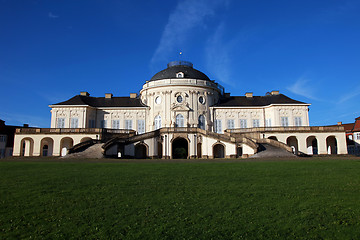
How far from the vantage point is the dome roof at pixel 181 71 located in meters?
52.4

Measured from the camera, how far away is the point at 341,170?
58.6ft

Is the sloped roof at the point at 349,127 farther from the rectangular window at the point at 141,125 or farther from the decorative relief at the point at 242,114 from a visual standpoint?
the rectangular window at the point at 141,125

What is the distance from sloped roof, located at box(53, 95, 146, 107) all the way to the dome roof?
17.7ft

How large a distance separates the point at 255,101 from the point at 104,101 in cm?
2663

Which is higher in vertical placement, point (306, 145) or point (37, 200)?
point (306, 145)

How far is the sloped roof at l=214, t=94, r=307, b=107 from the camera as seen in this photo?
52438mm

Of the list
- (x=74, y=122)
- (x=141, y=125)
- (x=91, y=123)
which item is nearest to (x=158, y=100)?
(x=141, y=125)

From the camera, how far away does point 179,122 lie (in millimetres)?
50375

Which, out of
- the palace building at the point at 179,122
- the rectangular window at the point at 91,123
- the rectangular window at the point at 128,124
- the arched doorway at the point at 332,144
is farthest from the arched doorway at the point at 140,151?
the arched doorway at the point at 332,144

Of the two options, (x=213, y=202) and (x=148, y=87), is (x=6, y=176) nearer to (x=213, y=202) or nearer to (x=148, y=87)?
(x=213, y=202)

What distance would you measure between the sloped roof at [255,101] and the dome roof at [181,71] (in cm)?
541

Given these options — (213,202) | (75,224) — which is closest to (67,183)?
(75,224)

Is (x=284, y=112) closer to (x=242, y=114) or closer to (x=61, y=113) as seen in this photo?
(x=242, y=114)

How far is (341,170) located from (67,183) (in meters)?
14.8
